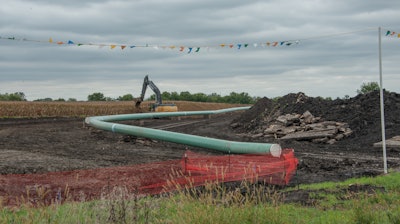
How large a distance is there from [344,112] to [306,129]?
327 centimetres

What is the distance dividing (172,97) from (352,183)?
86.7 meters

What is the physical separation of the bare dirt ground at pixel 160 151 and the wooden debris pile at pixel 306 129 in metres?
0.52

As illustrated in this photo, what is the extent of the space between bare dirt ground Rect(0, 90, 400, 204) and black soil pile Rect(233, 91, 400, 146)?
50mm

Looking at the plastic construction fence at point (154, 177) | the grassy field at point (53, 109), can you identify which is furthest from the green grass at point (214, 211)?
the grassy field at point (53, 109)

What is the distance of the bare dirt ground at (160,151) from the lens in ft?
47.4

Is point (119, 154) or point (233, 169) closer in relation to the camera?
point (233, 169)

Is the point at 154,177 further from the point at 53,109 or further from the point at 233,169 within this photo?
the point at 53,109

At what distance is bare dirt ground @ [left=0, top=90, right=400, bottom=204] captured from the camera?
569 inches

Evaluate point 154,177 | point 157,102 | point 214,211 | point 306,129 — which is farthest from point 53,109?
point 214,211

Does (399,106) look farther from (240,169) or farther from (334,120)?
(240,169)

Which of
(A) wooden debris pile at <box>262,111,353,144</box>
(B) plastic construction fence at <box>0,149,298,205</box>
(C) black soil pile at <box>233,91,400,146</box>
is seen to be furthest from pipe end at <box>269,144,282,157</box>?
(A) wooden debris pile at <box>262,111,353,144</box>

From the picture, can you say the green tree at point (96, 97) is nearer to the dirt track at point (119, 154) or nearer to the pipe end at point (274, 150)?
the dirt track at point (119, 154)

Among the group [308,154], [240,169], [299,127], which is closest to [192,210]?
[240,169]

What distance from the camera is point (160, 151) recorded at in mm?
21703
